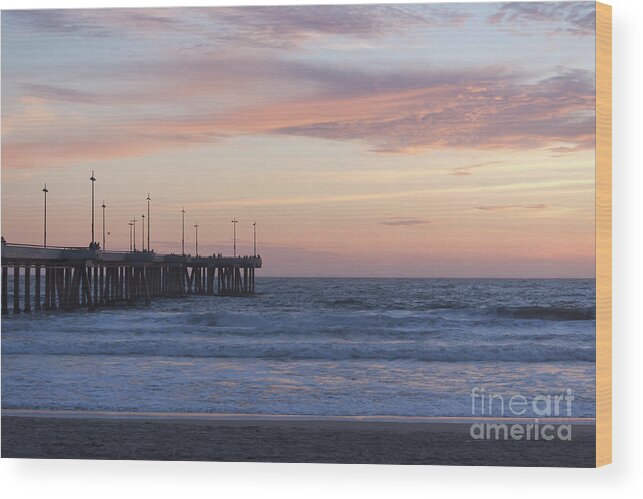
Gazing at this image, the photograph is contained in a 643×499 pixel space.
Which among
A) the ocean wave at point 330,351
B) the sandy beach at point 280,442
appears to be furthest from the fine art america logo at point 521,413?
the ocean wave at point 330,351

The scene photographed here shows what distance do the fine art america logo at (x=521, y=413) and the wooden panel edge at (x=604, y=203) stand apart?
33 centimetres

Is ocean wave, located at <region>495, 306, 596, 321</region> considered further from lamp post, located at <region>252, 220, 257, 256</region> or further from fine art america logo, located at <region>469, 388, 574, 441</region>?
lamp post, located at <region>252, 220, 257, 256</region>

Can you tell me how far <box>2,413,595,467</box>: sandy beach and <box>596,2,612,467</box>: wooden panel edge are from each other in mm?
182

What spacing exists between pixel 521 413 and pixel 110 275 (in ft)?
28.6

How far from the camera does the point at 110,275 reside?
1583 cm

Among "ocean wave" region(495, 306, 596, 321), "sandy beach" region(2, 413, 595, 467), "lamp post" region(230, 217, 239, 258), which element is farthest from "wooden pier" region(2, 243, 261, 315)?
"ocean wave" region(495, 306, 596, 321)

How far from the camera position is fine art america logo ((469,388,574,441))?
27.8 feet

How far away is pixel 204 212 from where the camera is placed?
32.1 ft

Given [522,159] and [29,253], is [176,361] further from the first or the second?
[522,159]

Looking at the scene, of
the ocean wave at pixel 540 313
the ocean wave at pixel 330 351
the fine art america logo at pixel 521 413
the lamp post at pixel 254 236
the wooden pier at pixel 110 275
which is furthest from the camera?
the wooden pier at pixel 110 275

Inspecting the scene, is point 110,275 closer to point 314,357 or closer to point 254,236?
point 254,236

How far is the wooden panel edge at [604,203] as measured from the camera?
26.9 ft

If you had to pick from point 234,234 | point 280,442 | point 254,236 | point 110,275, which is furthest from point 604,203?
point 110,275

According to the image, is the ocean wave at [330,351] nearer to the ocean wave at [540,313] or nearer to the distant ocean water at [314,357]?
the distant ocean water at [314,357]
